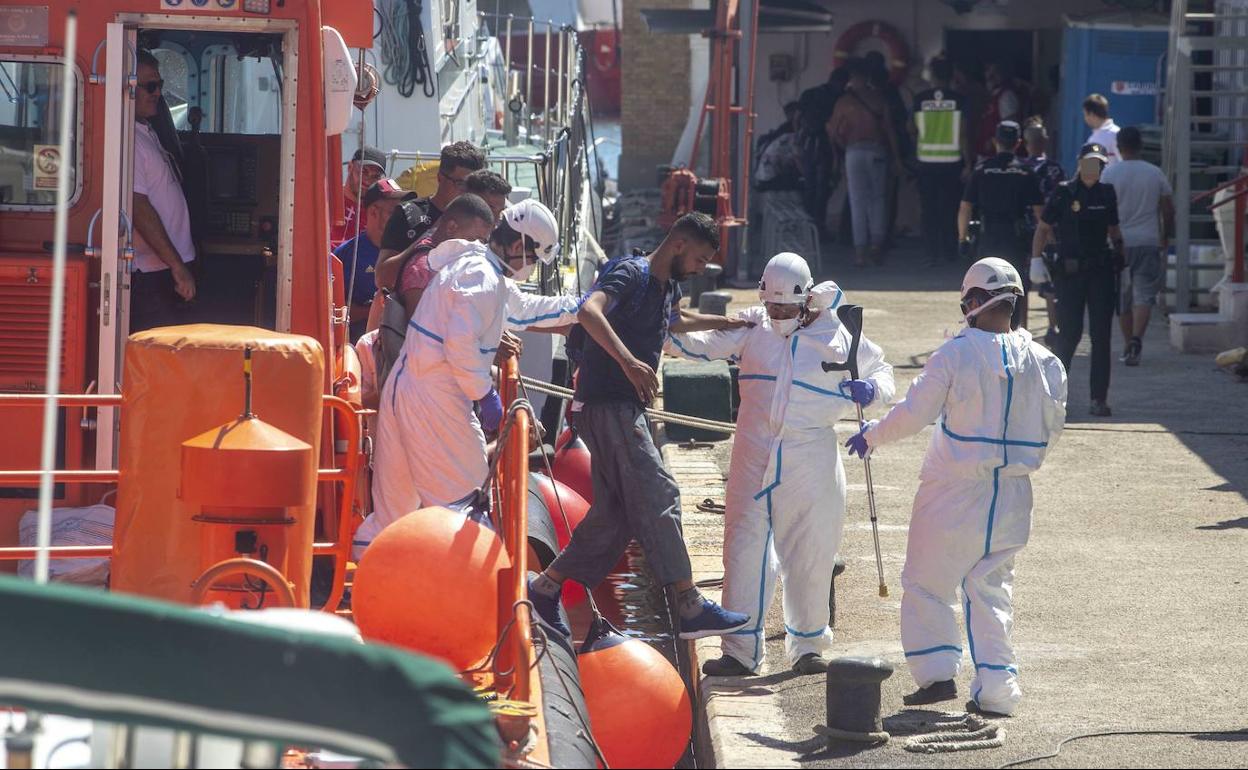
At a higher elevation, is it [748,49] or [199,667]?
[748,49]

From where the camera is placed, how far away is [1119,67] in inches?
775

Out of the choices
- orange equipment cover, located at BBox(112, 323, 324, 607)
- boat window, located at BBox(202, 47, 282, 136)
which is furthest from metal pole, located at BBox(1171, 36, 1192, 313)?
orange equipment cover, located at BBox(112, 323, 324, 607)

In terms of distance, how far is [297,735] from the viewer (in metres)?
2.96

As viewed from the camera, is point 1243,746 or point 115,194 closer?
point 1243,746

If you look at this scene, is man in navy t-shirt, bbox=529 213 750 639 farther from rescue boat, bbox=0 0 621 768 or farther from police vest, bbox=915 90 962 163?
police vest, bbox=915 90 962 163

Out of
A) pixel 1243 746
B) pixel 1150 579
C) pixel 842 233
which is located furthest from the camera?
pixel 842 233

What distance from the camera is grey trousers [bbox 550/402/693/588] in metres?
6.67

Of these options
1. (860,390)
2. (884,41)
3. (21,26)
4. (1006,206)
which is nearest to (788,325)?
(860,390)

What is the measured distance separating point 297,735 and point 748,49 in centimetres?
1479

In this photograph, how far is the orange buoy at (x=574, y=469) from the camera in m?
9.08

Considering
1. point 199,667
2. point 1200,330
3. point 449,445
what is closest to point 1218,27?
point 1200,330

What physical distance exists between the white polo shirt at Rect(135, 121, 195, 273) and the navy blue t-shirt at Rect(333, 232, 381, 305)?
6.24ft

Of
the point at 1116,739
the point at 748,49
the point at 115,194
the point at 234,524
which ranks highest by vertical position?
the point at 748,49

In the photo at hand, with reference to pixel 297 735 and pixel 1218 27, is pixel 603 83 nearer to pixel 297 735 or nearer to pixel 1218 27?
pixel 1218 27
